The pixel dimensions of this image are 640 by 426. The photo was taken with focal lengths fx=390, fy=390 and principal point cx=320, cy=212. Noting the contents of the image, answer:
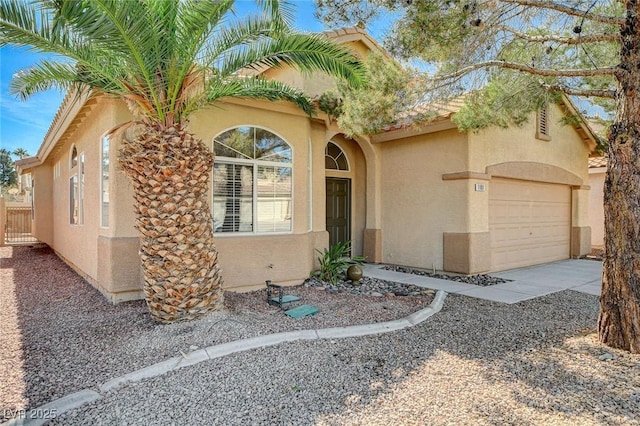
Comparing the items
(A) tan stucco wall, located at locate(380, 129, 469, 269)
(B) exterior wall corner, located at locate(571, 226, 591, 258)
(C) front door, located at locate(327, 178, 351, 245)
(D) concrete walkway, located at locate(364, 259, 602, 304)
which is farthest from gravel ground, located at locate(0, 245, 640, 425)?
(B) exterior wall corner, located at locate(571, 226, 591, 258)

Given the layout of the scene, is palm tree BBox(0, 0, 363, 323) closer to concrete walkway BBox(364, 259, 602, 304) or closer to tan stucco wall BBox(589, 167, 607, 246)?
concrete walkway BBox(364, 259, 602, 304)

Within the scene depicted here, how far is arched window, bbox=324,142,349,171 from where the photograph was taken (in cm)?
1213

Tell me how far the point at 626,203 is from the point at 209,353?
5.55 meters

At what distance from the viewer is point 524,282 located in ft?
31.8

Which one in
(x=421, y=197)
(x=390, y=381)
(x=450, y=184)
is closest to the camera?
(x=390, y=381)

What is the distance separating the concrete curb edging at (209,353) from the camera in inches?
141

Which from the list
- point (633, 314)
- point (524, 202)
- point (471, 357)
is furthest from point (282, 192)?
Answer: point (524, 202)

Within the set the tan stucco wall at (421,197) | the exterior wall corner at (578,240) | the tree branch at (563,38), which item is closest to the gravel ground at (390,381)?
the tree branch at (563,38)

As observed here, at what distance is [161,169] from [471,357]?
4780mm

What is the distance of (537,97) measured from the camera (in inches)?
306

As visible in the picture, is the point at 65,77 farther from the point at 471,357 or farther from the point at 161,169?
the point at 471,357

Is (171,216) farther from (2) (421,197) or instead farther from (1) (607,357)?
(2) (421,197)

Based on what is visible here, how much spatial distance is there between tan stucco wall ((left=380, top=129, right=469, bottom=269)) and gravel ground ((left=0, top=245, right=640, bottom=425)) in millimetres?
4686

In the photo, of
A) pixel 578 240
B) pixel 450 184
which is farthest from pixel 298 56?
pixel 578 240
